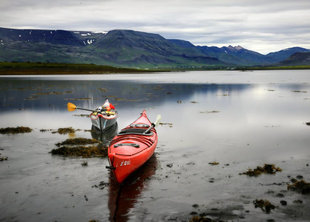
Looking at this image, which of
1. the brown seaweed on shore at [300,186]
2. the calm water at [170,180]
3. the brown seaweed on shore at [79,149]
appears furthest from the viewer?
the brown seaweed on shore at [79,149]

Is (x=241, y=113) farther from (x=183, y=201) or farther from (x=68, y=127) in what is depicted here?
(x=183, y=201)

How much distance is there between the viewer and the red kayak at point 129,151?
15695mm

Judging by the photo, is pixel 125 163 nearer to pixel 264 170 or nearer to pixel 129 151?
pixel 129 151

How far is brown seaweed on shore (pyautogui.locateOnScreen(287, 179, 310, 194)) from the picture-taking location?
15.0 m

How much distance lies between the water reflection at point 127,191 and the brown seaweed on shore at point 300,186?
785cm

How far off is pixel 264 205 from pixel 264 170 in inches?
192

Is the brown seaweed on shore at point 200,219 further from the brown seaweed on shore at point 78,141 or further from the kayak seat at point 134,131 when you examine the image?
the brown seaweed on shore at point 78,141

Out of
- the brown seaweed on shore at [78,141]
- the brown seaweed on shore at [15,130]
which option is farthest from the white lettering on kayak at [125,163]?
the brown seaweed on shore at [15,130]

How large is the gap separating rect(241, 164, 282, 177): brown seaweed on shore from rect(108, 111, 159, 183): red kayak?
21.2 feet

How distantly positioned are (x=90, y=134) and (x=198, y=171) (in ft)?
46.3

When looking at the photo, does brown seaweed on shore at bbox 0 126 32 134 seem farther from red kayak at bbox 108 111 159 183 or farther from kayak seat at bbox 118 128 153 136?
red kayak at bbox 108 111 159 183

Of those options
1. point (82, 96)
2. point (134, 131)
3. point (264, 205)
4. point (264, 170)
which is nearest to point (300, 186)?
point (264, 170)

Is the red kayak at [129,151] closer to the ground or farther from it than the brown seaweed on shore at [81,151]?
farther from it

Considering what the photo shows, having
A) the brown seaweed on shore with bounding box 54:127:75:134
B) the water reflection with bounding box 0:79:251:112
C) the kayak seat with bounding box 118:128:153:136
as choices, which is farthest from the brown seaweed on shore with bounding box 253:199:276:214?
the water reflection with bounding box 0:79:251:112
